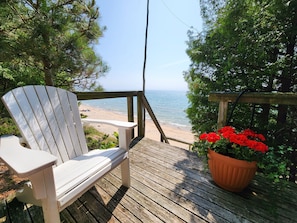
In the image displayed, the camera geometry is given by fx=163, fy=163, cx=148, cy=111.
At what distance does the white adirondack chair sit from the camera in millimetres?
736

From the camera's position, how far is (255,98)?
5.06 feet

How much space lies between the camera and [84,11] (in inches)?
117

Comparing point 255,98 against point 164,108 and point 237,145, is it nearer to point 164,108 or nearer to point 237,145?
point 237,145

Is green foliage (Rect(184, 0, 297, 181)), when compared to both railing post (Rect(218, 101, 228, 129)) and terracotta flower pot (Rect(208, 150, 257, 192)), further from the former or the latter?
terracotta flower pot (Rect(208, 150, 257, 192))

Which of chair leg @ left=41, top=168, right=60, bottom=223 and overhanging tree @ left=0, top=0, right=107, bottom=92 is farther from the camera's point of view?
overhanging tree @ left=0, top=0, right=107, bottom=92

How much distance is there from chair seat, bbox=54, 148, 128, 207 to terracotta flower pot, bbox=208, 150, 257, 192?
774 mm

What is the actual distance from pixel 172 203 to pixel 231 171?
54 cm

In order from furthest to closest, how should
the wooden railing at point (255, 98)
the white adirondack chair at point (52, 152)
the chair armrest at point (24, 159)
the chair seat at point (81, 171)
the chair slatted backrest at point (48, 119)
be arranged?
the wooden railing at point (255, 98)
the chair slatted backrest at point (48, 119)
the chair seat at point (81, 171)
the white adirondack chair at point (52, 152)
the chair armrest at point (24, 159)

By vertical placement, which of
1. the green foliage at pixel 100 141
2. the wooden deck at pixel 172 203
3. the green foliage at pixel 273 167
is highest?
the green foliage at pixel 273 167

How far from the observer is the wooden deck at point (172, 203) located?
114 centimetres

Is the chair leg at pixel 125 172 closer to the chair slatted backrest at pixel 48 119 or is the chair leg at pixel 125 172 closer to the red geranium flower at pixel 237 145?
the chair slatted backrest at pixel 48 119

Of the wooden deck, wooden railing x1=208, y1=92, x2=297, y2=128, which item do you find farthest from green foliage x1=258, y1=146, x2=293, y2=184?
wooden railing x1=208, y1=92, x2=297, y2=128

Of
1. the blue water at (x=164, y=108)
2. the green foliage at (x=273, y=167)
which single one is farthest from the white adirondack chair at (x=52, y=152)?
A: the blue water at (x=164, y=108)

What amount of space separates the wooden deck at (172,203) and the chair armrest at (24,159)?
610 millimetres
